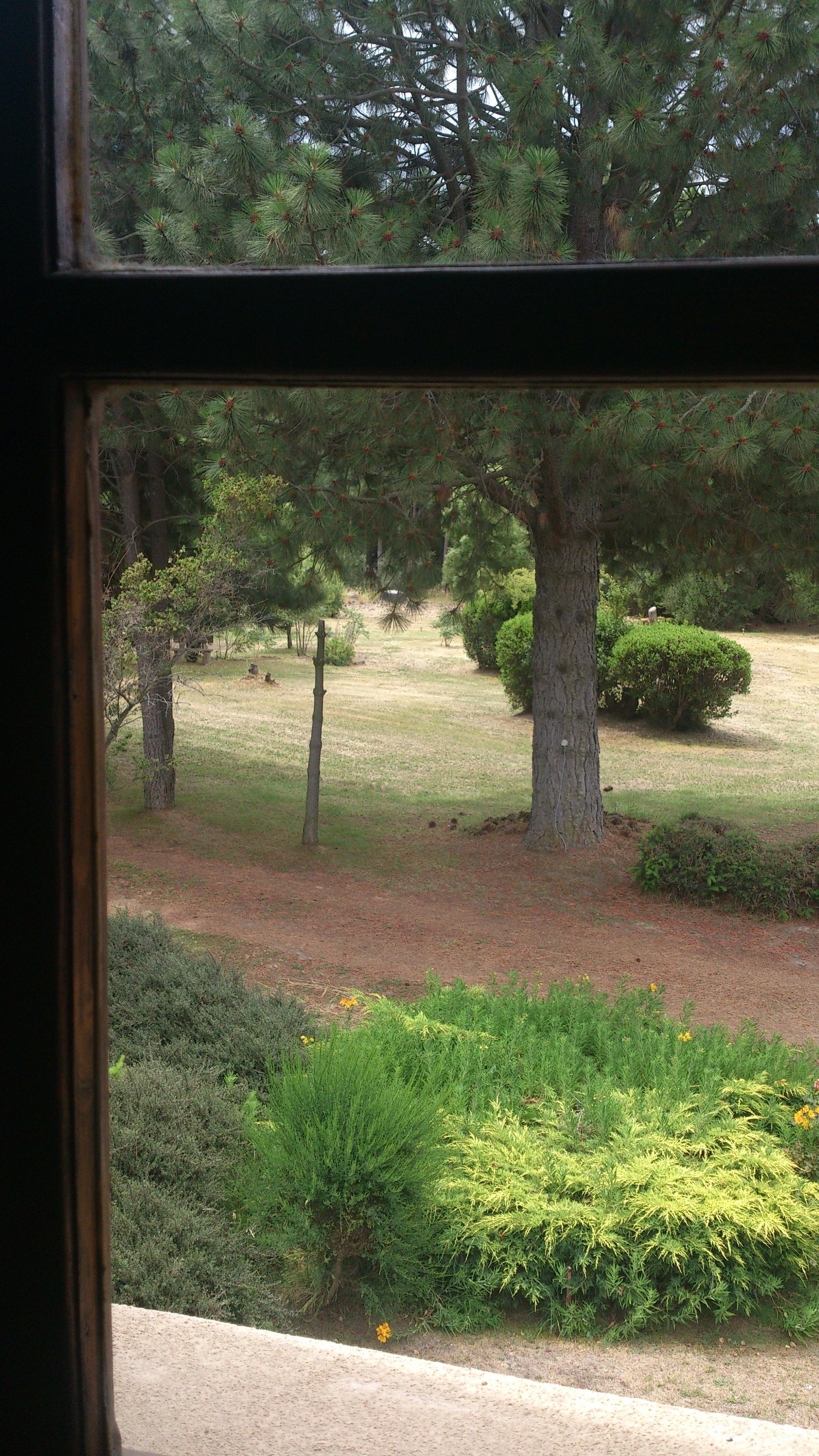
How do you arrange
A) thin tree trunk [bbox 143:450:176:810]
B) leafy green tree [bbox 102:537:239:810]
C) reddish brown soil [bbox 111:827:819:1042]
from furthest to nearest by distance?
thin tree trunk [bbox 143:450:176:810], leafy green tree [bbox 102:537:239:810], reddish brown soil [bbox 111:827:819:1042]

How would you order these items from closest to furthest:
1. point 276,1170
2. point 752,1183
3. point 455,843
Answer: point 276,1170 < point 752,1183 < point 455,843

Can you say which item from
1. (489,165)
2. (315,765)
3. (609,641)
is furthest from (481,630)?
(489,165)

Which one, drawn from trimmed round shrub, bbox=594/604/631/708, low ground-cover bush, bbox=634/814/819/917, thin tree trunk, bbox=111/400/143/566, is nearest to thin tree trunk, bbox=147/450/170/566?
thin tree trunk, bbox=111/400/143/566

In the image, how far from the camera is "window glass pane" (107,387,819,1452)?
284 cm

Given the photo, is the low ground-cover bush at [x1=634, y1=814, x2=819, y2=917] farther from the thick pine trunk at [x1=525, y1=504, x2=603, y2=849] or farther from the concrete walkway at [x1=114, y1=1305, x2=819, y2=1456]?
the concrete walkway at [x1=114, y1=1305, x2=819, y2=1456]

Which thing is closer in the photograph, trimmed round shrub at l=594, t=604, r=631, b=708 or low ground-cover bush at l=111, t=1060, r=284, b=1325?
low ground-cover bush at l=111, t=1060, r=284, b=1325

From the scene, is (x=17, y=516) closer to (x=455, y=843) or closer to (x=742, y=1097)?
(x=742, y=1097)

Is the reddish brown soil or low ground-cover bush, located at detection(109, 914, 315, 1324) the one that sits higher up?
low ground-cover bush, located at detection(109, 914, 315, 1324)

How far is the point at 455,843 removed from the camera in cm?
938

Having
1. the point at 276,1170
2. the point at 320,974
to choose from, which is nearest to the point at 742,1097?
the point at 276,1170

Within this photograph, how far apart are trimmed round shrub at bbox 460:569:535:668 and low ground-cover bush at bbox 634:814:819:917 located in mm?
5619

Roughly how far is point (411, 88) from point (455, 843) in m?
5.58

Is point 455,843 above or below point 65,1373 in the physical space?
below

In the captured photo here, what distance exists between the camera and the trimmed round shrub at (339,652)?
1870 centimetres
